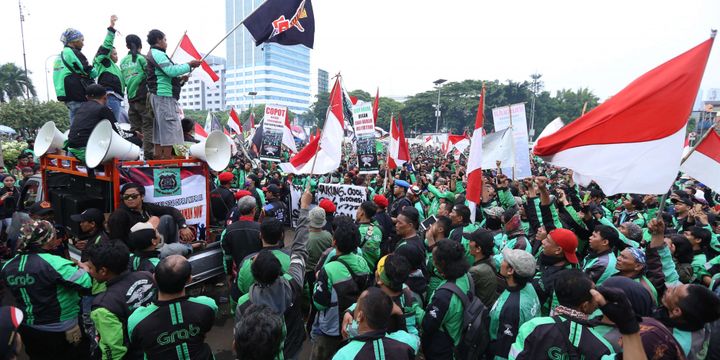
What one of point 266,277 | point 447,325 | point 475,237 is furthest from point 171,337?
point 475,237

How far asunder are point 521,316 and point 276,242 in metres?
2.16

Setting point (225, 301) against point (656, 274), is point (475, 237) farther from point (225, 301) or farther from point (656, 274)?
point (225, 301)

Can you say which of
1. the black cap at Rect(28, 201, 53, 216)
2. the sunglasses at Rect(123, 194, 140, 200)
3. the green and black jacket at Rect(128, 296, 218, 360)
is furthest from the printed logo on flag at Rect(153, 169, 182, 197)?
the green and black jacket at Rect(128, 296, 218, 360)

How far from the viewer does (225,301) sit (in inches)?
245

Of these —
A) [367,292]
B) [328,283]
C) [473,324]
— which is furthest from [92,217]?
[473,324]

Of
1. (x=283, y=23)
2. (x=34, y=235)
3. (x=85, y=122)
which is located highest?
(x=283, y=23)

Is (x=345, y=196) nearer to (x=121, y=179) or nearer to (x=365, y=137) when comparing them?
(x=365, y=137)

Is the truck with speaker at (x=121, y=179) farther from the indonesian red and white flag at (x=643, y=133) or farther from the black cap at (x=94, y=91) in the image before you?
the indonesian red and white flag at (x=643, y=133)

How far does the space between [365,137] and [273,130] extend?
12.2ft

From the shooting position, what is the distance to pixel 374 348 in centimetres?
222

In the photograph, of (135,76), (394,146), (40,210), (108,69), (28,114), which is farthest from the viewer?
(28,114)

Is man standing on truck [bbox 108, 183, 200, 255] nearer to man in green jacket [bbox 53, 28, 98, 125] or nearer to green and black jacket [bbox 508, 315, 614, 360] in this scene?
man in green jacket [bbox 53, 28, 98, 125]

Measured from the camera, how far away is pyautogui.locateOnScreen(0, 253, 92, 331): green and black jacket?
3.08 meters

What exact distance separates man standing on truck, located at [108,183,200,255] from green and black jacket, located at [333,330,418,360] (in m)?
2.56
